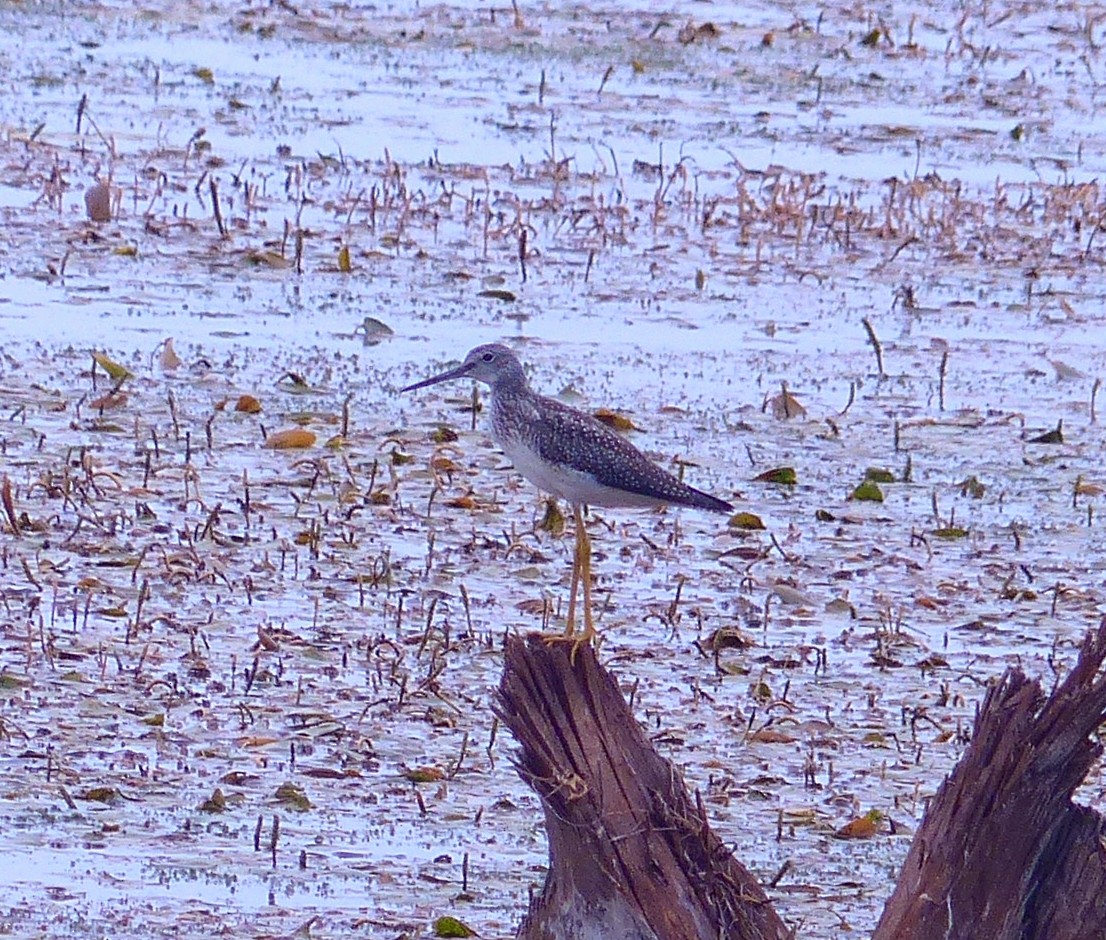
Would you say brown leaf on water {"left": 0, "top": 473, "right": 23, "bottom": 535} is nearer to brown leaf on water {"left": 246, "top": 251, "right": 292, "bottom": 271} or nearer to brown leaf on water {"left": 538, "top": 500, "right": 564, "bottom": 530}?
brown leaf on water {"left": 538, "top": 500, "right": 564, "bottom": 530}

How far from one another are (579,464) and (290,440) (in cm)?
325

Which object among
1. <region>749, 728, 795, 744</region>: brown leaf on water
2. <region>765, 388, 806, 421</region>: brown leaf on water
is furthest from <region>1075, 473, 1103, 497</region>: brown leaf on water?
<region>749, 728, 795, 744</region>: brown leaf on water

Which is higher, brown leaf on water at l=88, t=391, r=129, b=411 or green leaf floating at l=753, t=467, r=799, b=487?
brown leaf on water at l=88, t=391, r=129, b=411

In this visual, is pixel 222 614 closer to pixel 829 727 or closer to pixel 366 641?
pixel 366 641

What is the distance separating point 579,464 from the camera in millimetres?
6738

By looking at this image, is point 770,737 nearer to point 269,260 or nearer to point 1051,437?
point 1051,437

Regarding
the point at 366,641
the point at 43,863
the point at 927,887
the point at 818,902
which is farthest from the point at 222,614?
the point at 927,887

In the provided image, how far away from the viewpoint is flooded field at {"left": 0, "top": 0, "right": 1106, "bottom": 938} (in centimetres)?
684

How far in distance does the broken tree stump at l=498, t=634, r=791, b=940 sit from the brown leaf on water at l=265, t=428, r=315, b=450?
4.45 m

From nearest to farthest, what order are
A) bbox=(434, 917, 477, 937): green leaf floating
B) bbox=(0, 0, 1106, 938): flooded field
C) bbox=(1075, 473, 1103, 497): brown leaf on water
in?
bbox=(434, 917, 477, 937): green leaf floating < bbox=(0, 0, 1106, 938): flooded field < bbox=(1075, 473, 1103, 497): brown leaf on water

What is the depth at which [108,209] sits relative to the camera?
12.8 metres

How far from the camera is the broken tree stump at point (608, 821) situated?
17.7 feet

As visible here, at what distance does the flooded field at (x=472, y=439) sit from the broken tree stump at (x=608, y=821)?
2.83 ft

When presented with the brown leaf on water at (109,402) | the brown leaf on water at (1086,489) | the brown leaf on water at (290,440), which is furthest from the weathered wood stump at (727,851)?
the brown leaf on water at (109,402)
